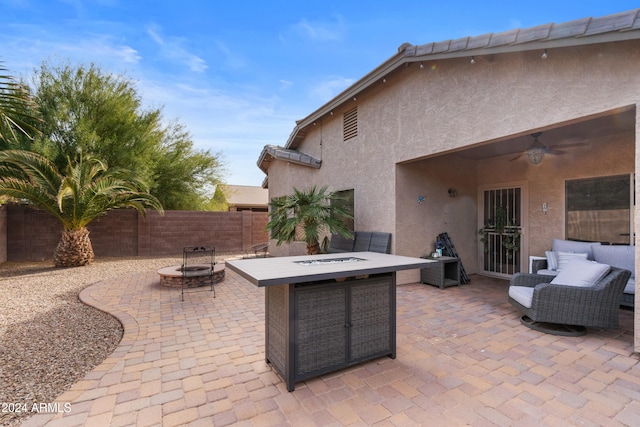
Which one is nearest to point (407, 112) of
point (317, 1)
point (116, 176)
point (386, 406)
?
point (317, 1)

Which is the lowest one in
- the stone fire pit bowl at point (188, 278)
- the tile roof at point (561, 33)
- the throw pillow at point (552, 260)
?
the stone fire pit bowl at point (188, 278)

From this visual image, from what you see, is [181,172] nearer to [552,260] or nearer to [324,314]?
[324,314]

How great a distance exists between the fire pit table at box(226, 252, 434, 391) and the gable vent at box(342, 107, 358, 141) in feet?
19.1

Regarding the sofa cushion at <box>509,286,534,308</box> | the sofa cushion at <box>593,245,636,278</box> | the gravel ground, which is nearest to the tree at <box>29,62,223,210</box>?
the gravel ground

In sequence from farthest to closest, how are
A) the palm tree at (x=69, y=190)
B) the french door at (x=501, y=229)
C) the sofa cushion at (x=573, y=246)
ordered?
the palm tree at (x=69, y=190), the french door at (x=501, y=229), the sofa cushion at (x=573, y=246)

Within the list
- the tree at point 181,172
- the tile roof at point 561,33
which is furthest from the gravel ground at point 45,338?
the tree at point 181,172

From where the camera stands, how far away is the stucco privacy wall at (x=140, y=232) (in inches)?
424

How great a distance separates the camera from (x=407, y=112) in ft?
21.9

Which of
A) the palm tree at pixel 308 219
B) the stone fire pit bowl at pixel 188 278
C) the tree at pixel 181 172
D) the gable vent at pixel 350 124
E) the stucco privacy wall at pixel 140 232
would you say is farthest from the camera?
the tree at pixel 181 172

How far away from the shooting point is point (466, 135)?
533 centimetres

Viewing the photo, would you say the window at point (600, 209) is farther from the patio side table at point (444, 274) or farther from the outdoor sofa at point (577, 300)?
the patio side table at point (444, 274)

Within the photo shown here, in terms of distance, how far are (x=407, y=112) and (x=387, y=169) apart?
138 cm

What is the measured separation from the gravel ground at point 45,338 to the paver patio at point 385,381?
0.82 feet

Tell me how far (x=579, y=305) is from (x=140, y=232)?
1426cm
